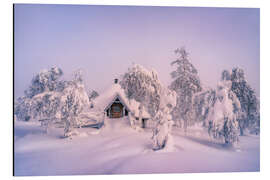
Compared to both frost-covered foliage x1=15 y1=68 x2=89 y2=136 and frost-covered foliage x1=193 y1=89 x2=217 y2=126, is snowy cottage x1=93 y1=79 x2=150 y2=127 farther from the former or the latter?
frost-covered foliage x1=193 y1=89 x2=217 y2=126

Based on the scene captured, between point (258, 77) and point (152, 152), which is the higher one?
point (258, 77)

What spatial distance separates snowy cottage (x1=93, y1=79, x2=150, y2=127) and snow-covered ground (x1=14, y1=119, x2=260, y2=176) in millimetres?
168

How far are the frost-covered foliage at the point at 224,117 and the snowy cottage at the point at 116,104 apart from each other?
4.35ft

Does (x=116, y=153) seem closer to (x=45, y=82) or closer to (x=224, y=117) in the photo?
(x=45, y=82)

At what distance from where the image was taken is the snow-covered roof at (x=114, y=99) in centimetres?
443

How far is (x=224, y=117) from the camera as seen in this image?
4.53m

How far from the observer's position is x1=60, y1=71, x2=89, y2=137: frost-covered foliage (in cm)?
436

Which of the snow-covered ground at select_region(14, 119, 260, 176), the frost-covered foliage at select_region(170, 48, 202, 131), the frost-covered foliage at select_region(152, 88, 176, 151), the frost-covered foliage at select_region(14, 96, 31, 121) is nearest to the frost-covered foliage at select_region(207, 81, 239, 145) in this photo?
the snow-covered ground at select_region(14, 119, 260, 176)

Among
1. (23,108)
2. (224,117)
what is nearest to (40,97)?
(23,108)

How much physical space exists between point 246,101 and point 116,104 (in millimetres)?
2615

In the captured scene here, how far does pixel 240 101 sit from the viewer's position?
4.58 metres
